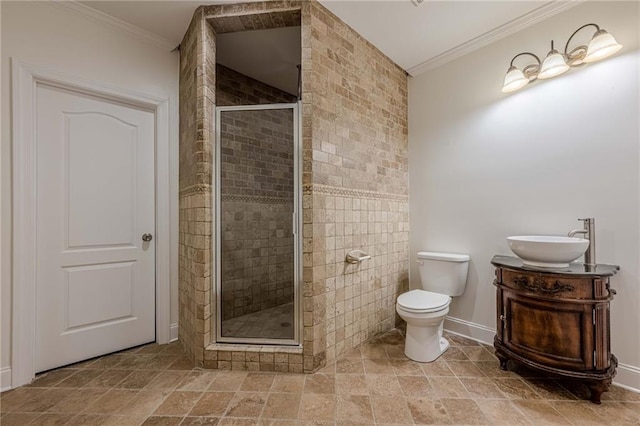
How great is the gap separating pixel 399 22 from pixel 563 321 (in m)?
2.23

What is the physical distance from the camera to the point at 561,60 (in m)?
1.79

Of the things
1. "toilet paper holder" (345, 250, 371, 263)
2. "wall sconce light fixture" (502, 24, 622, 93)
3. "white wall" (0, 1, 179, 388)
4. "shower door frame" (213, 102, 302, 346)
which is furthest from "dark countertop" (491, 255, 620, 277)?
"white wall" (0, 1, 179, 388)

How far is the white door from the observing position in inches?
73.0

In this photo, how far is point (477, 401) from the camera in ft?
5.11

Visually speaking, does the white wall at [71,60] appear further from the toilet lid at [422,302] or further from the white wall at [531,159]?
the white wall at [531,159]

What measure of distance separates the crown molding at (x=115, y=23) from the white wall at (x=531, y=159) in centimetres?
222

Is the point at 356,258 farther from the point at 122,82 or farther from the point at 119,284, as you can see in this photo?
the point at 122,82

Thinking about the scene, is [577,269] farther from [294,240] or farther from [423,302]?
[294,240]

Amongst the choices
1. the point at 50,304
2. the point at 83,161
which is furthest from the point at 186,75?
the point at 50,304

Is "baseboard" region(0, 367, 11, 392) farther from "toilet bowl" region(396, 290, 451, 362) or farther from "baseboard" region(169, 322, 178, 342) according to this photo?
"toilet bowl" region(396, 290, 451, 362)

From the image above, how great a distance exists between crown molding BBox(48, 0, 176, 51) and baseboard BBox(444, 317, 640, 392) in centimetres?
333

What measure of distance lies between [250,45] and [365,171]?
1.43m

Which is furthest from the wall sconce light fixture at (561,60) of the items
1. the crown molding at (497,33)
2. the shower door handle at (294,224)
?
the shower door handle at (294,224)

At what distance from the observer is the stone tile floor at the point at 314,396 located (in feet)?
4.69
